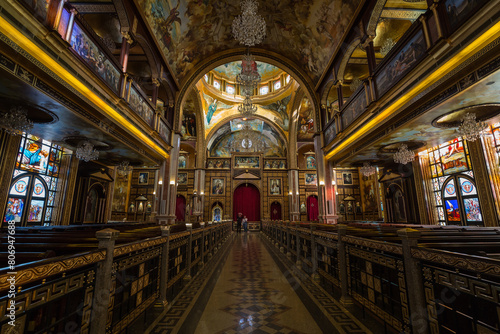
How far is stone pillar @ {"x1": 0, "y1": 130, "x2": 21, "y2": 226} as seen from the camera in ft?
22.2

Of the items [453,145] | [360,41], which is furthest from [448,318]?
[453,145]

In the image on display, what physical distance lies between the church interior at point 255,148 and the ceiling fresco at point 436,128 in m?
0.06

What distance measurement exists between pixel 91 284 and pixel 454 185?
40.1 feet

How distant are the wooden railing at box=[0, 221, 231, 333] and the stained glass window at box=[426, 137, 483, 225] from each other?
10.8 metres

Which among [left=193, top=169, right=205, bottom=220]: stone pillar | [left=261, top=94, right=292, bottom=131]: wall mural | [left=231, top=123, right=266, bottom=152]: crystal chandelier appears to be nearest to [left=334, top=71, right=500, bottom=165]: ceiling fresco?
[left=231, top=123, right=266, bottom=152]: crystal chandelier

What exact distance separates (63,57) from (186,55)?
778 cm

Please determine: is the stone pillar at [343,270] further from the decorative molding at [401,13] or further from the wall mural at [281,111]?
the wall mural at [281,111]

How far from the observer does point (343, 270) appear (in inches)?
126

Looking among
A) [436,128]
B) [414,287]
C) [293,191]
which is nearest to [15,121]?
[414,287]

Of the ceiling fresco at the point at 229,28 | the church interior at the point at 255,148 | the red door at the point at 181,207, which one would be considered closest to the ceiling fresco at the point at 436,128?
the church interior at the point at 255,148

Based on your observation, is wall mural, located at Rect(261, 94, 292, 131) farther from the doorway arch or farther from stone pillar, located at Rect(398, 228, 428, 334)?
stone pillar, located at Rect(398, 228, 428, 334)

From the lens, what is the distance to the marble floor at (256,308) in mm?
2467

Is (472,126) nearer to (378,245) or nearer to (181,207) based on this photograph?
(378,245)

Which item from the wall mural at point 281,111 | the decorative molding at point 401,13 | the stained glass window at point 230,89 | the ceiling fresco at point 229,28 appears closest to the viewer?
the decorative molding at point 401,13
